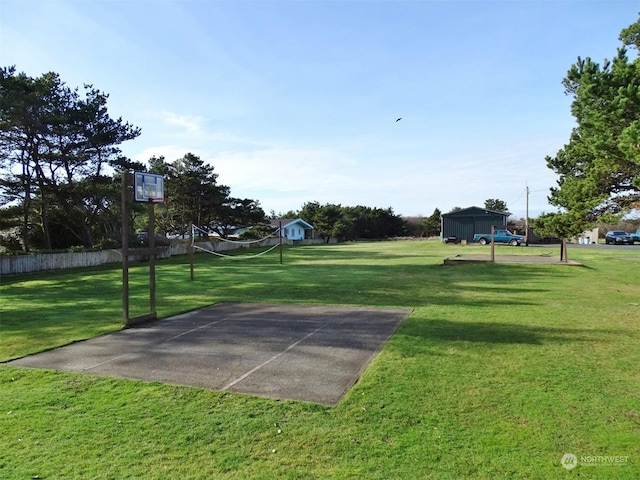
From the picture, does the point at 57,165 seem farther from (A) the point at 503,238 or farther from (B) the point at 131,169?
(A) the point at 503,238

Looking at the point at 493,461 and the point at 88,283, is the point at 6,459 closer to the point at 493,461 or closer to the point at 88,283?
the point at 493,461

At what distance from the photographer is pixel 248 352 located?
538 centimetres

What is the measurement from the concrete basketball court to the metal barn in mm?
39213

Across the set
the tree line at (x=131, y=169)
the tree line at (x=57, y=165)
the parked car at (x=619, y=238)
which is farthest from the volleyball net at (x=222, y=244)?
the parked car at (x=619, y=238)

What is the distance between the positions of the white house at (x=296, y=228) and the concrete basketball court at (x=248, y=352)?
1837 inches

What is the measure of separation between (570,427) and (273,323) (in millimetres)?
4844

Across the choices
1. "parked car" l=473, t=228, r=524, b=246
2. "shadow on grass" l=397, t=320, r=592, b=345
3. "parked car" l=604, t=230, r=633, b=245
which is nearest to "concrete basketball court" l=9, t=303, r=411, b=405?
"shadow on grass" l=397, t=320, r=592, b=345

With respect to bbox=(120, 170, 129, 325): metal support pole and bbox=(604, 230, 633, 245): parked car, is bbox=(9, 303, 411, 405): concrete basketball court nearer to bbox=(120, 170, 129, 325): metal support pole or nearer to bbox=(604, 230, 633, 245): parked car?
bbox=(120, 170, 129, 325): metal support pole

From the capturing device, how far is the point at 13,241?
23906 mm

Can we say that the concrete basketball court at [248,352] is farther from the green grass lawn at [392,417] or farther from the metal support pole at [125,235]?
the metal support pole at [125,235]

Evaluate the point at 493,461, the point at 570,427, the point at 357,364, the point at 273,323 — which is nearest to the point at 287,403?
the point at 357,364

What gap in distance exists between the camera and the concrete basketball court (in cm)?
427

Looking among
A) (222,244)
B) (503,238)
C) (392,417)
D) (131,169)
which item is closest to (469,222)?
(503,238)

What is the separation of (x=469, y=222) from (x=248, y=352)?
1732 inches
